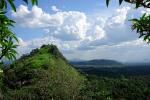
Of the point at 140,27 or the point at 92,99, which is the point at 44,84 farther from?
the point at 140,27

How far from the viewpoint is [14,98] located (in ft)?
572

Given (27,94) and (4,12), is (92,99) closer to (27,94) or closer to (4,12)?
(27,94)

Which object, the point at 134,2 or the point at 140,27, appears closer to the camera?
the point at 134,2

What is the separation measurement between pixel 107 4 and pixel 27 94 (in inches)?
6981

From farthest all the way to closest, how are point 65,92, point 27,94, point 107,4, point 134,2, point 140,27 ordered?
Result: point 27,94, point 65,92, point 140,27, point 134,2, point 107,4

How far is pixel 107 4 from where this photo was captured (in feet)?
25.5

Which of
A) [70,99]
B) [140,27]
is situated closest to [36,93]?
[70,99]

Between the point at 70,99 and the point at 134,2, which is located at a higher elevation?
the point at 134,2

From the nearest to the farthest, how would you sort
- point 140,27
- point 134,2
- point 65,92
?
point 134,2, point 140,27, point 65,92

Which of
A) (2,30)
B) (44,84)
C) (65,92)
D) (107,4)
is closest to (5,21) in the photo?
(2,30)

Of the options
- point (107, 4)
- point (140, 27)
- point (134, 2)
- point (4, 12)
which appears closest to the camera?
point (107, 4)

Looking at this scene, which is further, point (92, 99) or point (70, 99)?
point (92, 99)

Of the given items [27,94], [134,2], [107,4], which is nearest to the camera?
[107,4]

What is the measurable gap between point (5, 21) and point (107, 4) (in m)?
2.90
